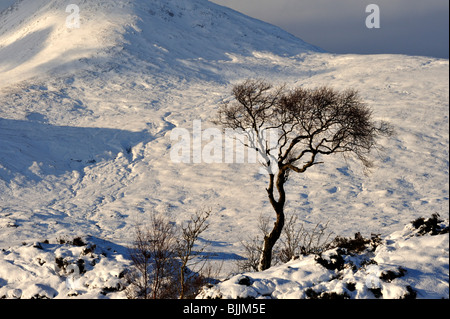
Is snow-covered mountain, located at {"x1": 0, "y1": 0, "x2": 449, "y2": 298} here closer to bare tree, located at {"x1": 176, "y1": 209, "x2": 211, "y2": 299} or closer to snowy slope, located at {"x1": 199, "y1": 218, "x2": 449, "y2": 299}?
bare tree, located at {"x1": 176, "y1": 209, "x2": 211, "y2": 299}

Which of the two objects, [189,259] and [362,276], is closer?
[362,276]

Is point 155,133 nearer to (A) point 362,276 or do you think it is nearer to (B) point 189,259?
(B) point 189,259

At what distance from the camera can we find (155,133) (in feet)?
178

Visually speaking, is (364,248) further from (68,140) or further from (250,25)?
(250,25)

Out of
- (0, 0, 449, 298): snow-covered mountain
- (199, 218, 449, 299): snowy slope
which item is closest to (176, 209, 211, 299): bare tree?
(0, 0, 449, 298): snow-covered mountain

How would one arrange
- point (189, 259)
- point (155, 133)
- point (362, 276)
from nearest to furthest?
point (362, 276)
point (189, 259)
point (155, 133)

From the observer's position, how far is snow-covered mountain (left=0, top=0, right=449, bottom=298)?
33.9 meters

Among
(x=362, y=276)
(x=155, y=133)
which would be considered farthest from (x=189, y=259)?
(x=155, y=133)

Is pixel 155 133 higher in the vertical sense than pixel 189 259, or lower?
higher

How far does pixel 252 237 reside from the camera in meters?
31.5

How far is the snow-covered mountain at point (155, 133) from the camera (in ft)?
111

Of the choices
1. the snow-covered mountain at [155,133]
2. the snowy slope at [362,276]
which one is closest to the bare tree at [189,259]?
the snow-covered mountain at [155,133]

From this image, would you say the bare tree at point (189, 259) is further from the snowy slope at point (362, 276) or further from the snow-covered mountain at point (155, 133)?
the snowy slope at point (362, 276)
